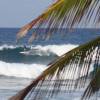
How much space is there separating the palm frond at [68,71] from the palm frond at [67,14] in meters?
0.30

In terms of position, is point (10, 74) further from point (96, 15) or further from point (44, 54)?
point (96, 15)

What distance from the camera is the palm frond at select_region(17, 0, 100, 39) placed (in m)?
4.10

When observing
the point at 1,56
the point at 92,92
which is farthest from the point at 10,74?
the point at 92,92

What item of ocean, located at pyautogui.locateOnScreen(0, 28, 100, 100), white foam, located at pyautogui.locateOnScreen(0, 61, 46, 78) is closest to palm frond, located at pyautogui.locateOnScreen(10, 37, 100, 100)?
ocean, located at pyautogui.locateOnScreen(0, 28, 100, 100)

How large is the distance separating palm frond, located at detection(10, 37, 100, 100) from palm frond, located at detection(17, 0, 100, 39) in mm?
299

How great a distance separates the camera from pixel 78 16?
4.15 m

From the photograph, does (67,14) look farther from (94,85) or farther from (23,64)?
(23,64)

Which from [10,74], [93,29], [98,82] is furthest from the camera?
[10,74]

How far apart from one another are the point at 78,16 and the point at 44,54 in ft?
113

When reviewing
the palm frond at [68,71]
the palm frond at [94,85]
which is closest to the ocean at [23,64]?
the palm frond at [68,71]

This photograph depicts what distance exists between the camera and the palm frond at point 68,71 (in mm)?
4262

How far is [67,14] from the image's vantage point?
13.5 feet

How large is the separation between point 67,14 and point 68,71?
1.76 feet

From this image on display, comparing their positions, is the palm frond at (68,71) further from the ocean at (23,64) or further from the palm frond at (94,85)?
the ocean at (23,64)
